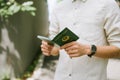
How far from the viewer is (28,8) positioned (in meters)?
5.34

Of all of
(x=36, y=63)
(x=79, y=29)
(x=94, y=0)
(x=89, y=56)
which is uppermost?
(x=94, y=0)

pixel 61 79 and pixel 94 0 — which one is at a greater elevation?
pixel 94 0

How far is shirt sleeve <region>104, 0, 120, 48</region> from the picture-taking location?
277cm

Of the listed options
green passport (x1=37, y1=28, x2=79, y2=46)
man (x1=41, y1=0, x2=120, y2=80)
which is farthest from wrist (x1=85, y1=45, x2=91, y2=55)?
green passport (x1=37, y1=28, x2=79, y2=46)

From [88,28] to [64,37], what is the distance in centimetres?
28

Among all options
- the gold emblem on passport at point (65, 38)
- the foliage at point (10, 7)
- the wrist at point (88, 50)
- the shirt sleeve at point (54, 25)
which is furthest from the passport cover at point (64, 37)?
the foliage at point (10, 7)

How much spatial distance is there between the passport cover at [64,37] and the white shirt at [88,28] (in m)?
0.22

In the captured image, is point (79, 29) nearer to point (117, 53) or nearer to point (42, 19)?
point (117, 53)

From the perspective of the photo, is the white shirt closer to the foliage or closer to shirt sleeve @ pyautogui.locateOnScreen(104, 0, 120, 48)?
shirt sleeve @ pyautogui.locateOnScreen(104, 0, 120, 48)

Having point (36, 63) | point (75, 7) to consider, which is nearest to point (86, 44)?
point (75, 7)

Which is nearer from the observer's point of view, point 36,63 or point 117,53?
point 117,53

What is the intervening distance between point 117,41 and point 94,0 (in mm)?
372

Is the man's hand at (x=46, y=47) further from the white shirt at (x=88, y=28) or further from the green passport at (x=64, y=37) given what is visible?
the green passport at (x=64, y=37)

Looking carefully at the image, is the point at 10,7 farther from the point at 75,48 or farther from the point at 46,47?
the point at 75,48
